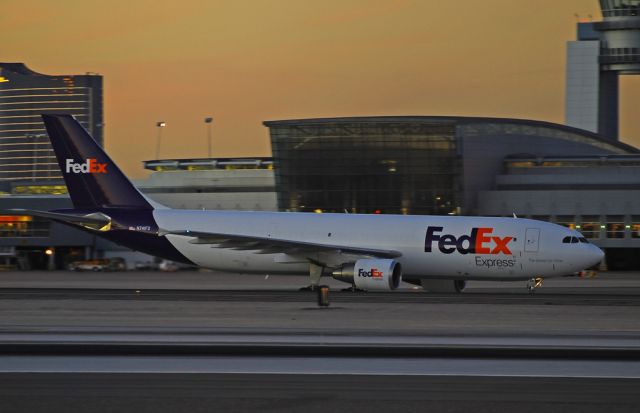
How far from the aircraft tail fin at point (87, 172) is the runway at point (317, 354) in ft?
41.6

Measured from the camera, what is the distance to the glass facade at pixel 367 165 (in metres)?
93.2

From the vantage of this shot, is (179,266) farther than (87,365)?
Yes

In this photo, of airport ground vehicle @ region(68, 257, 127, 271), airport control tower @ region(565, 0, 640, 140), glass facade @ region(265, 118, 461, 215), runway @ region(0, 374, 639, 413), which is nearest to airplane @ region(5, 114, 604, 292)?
airport ground vehicle @ region(68, 257, 127, 271)

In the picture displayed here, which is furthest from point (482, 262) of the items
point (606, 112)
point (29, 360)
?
point (606, 112)

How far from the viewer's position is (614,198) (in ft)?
293

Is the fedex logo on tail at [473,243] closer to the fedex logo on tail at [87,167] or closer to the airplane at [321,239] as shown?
the airplane at [321,239]

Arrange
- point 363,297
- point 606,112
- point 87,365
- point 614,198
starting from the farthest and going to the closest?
point 606,112, point 614,198, point 363,297, point 87,365

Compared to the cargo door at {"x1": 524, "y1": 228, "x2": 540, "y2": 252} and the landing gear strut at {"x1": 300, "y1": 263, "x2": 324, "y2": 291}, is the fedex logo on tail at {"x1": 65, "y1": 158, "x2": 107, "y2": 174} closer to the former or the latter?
the landing gear strut at {"x1": 300, "y1": 263, "x2": 324, "y2": 291}

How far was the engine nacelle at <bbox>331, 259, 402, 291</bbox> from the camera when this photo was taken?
44.8 meters

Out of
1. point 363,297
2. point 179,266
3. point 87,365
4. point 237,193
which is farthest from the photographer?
point 237,193

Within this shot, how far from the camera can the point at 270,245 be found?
48.0 meters

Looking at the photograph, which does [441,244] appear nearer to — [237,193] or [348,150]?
[348,150]

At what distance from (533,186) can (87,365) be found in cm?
7687

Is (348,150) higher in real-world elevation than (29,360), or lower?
higher
